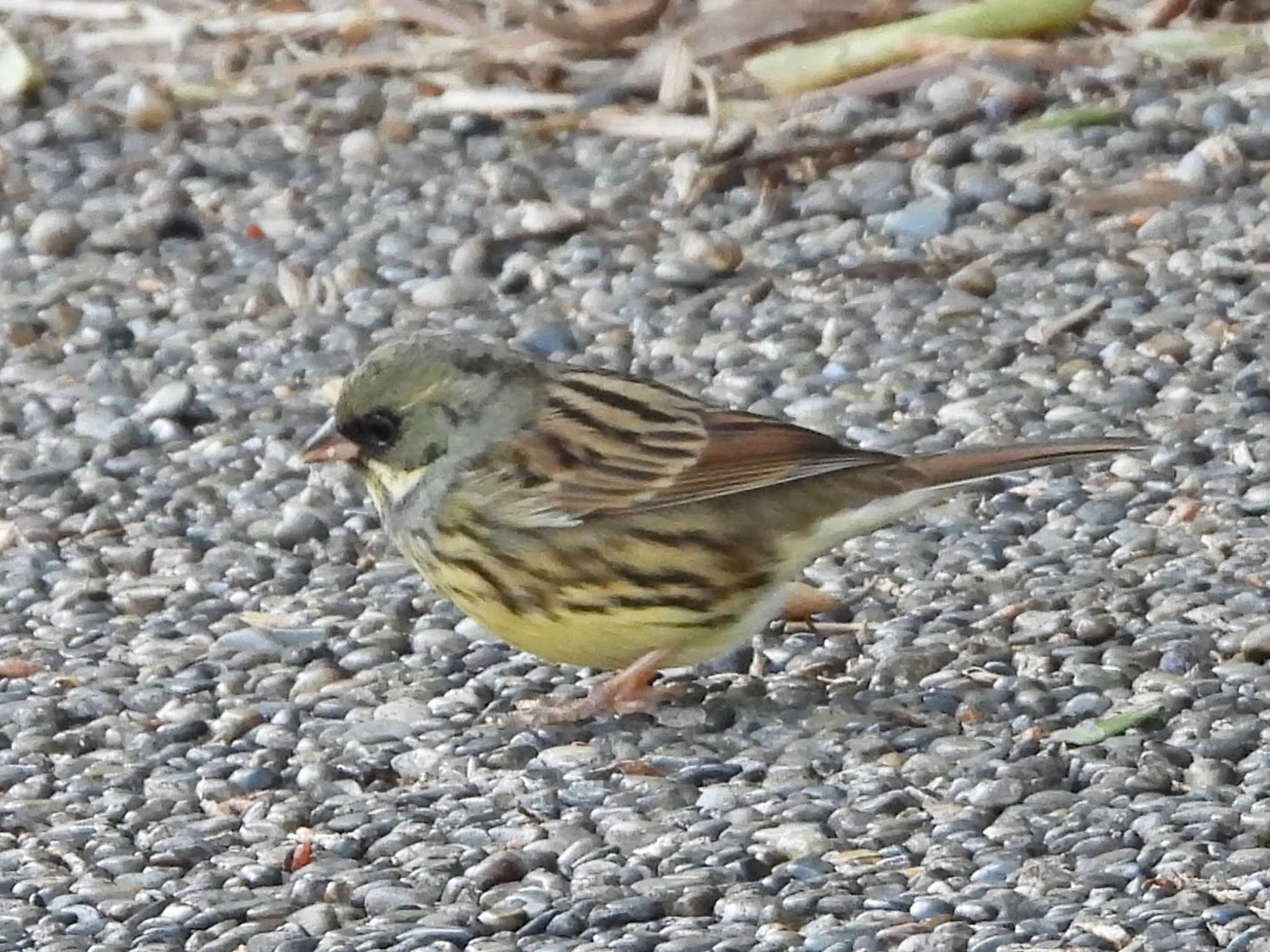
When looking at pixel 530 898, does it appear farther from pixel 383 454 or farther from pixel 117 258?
pixel 117 258

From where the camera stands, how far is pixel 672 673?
5152 mm

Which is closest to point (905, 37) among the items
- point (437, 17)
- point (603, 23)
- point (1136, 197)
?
point (603, 23)

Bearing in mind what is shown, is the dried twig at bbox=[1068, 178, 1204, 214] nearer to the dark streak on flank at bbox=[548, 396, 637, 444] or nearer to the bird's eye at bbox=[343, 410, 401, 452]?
the dark streak on flank at bbox=[548, 396, 637, 444]

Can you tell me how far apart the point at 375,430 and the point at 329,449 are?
0.30 feet

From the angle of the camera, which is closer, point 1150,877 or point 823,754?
point 1150,877

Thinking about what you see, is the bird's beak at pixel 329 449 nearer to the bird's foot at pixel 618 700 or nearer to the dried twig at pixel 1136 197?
the bird's foot at pixel 618 700

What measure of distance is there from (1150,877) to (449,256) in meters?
3.61

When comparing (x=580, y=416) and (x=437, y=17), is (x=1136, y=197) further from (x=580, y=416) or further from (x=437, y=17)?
(x=437, y=17)

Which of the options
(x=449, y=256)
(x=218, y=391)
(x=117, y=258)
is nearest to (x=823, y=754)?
(x=218, y=391)

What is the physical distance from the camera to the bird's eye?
16.6 feet

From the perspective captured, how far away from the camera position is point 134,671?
5.07 m

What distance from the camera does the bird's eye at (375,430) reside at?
506 centimetres

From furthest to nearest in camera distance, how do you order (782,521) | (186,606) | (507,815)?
(186,606) → (782,521) → (507,815)

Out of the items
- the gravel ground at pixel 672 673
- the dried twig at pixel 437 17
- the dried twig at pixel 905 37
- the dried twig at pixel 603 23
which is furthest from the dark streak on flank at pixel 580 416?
the dried twig at pixel 437 17
